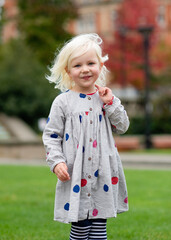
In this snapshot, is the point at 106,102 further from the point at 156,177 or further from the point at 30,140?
the point at 30,140

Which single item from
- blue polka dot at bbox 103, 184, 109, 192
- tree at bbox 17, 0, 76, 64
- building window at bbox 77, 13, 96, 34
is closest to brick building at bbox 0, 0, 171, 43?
building window at bbox 77, 13, 96, 34

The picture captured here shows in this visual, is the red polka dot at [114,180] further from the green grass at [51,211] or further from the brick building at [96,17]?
the brick building at [96,17]

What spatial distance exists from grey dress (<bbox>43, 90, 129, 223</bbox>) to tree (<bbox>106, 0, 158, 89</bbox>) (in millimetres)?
29788

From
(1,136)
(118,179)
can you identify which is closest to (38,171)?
(118,179)

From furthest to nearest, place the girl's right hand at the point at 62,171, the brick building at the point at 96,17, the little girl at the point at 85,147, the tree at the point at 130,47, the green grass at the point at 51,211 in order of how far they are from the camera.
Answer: the brick building at the point at 96,17 → the tree at the point at 130,47 → the green grass at the point at 51,211 → the little girl at the point at 85,147 → the girl's right hand at the point at 62,171

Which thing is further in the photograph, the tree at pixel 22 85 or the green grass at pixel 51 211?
the tree at pixel 22 85

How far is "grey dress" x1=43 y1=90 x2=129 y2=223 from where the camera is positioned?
357cm

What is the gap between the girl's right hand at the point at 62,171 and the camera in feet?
11.4

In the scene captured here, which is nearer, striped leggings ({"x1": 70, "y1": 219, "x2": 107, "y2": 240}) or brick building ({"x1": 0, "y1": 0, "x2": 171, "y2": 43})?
striped leggings ({"x1": 70, "y1": 219, "x2": 107, "y2": 240})

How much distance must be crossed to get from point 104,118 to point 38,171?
9119mm

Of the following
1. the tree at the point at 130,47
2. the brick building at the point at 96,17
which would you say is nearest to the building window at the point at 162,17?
the brick building at the point at 96,17

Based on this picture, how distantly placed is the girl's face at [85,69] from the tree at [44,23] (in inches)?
1151

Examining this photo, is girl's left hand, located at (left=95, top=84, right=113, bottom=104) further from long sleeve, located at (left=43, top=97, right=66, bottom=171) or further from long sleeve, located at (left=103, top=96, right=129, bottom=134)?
long sleeve, located at (left=43, top=97, right=66, bottom=171)

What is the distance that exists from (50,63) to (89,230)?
27.6 meters
